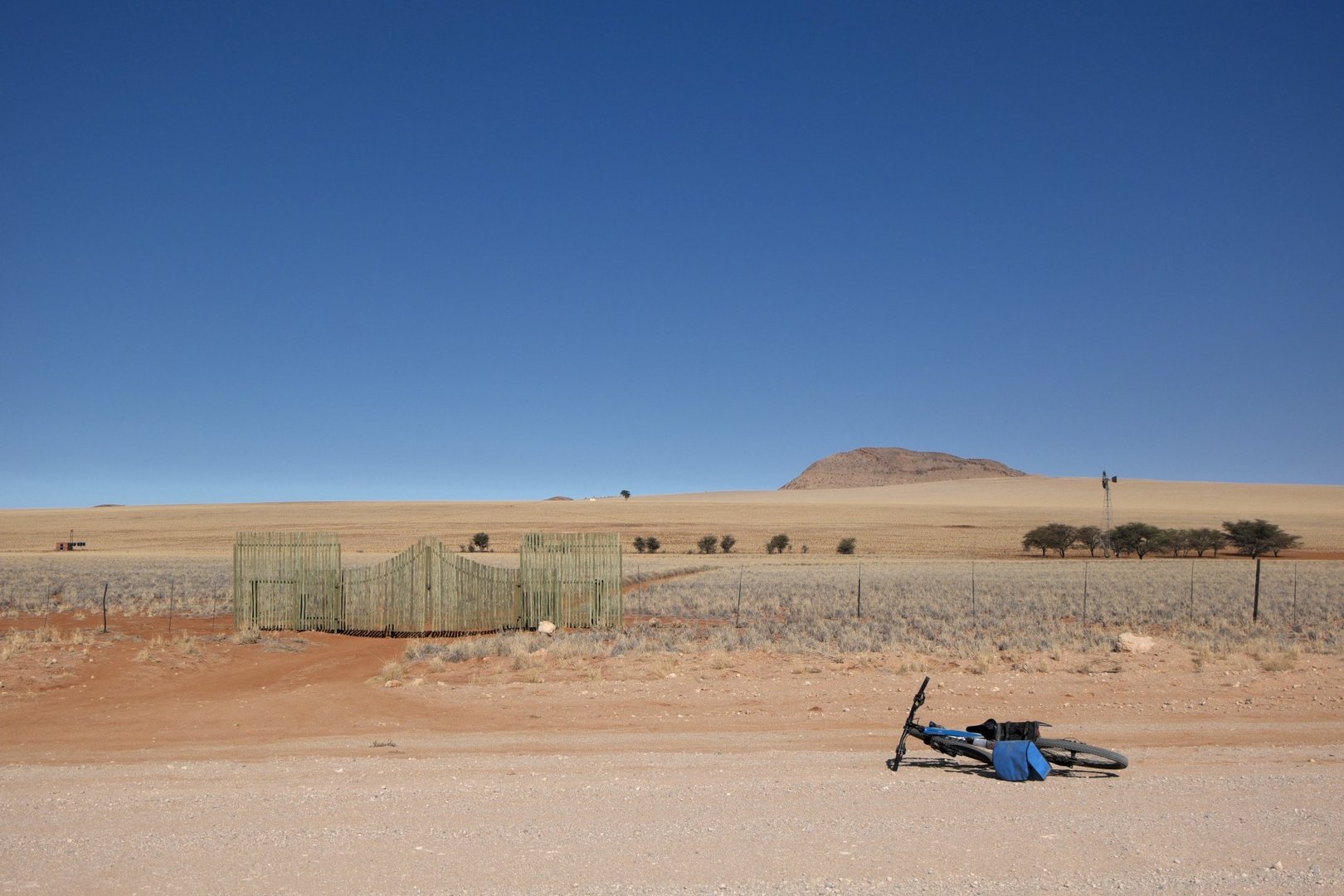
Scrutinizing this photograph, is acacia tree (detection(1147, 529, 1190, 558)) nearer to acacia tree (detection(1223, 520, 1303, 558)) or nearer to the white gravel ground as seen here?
acacia tree (detection(1223, 520, 1303, 558))

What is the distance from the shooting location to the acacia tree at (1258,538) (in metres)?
62.8

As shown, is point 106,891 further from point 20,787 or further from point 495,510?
point 495,510

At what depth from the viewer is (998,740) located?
8.00m

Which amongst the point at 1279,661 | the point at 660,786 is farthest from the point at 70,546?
the point at 1279,661

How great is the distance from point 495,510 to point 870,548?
4922 centimetres

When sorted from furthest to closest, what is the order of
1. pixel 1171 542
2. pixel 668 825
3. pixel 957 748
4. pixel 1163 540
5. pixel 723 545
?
pixel 723 545 → pixel 1171 542 → pixel 1163 540 → pixel 957 748 → pixel 668 825

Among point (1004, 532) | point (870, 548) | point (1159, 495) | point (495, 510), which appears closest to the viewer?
point (870, 548)

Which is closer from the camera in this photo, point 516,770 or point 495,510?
point 516,770

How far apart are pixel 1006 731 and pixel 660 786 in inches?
111

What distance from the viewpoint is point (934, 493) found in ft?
435

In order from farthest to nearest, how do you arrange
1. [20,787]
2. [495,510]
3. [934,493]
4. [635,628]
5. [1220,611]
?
[934,493]
[495,510]
[1220,611]
[635,628]
[20,787]

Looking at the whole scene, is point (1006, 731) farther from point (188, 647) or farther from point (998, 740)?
point (188, 647)

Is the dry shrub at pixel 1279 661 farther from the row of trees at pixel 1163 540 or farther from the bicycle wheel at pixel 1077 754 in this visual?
the row of trees at pixel 1163 540

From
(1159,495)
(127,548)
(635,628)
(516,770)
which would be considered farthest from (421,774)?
(1159,495)
